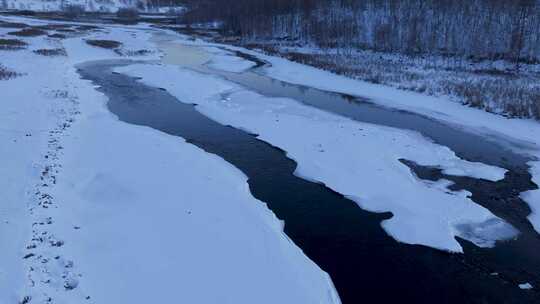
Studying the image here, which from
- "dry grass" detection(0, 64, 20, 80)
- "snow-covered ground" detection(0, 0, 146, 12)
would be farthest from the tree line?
"snow-covered ground" detection(0, 0, 146, 12)

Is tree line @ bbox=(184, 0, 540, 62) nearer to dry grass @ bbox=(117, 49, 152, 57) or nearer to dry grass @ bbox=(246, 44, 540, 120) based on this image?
dry grass @ bbox=(246, 44, 540, 120)

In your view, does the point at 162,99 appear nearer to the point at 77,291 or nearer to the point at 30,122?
the point at 30,122

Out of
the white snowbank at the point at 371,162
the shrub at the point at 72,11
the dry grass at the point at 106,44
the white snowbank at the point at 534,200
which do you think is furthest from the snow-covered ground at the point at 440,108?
the shrub at the point at 72,11

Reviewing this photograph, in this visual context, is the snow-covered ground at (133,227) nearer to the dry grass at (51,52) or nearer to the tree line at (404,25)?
the dry grass at (51,52)

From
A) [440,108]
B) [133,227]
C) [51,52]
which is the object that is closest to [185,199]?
[133,227]

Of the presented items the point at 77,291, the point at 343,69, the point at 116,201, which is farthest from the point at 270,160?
the point at 343,69
